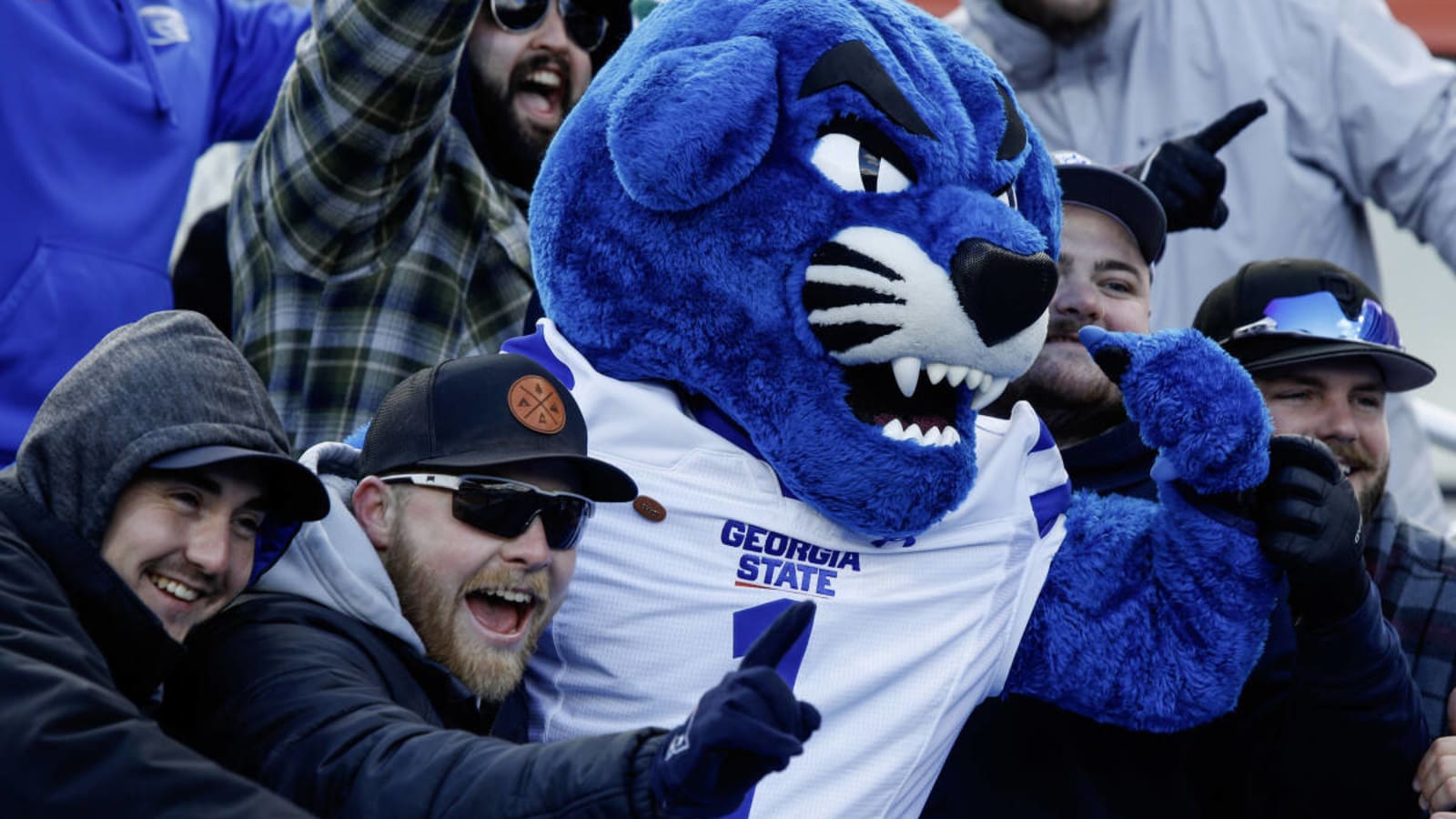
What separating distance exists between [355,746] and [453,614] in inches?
13.3

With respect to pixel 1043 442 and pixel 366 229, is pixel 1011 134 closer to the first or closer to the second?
pixel 1043 442

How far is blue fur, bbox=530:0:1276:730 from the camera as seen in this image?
1.98m

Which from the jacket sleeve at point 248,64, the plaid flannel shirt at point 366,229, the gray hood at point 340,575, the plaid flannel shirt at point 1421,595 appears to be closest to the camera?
the gray hood at point 340,575

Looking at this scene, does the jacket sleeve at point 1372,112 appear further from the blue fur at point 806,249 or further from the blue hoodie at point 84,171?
the blue hoodie at point 84,171

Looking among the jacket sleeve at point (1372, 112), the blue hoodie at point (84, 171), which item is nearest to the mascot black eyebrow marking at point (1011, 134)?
the blue hoodie at point (84, 171)

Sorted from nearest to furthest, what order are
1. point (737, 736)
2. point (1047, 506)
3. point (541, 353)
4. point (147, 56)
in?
point (737, 736), point (541, 353), point (1047, 506), point (147, 56)

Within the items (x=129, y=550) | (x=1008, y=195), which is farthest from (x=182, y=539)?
(x=1008, y=195)

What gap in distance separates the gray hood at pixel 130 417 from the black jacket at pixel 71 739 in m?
0.10

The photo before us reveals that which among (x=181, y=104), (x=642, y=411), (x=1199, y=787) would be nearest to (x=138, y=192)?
(x=181, y=104)

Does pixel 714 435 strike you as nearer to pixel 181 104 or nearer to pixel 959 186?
pixel 959 186

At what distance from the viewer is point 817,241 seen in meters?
2.01

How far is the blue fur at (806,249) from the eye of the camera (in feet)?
6.49

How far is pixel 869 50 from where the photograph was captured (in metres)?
2.02

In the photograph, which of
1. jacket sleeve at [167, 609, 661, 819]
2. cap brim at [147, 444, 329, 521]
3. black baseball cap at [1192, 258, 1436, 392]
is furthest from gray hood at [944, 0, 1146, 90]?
jacket sleeve at [167, 609, 661, 819]
